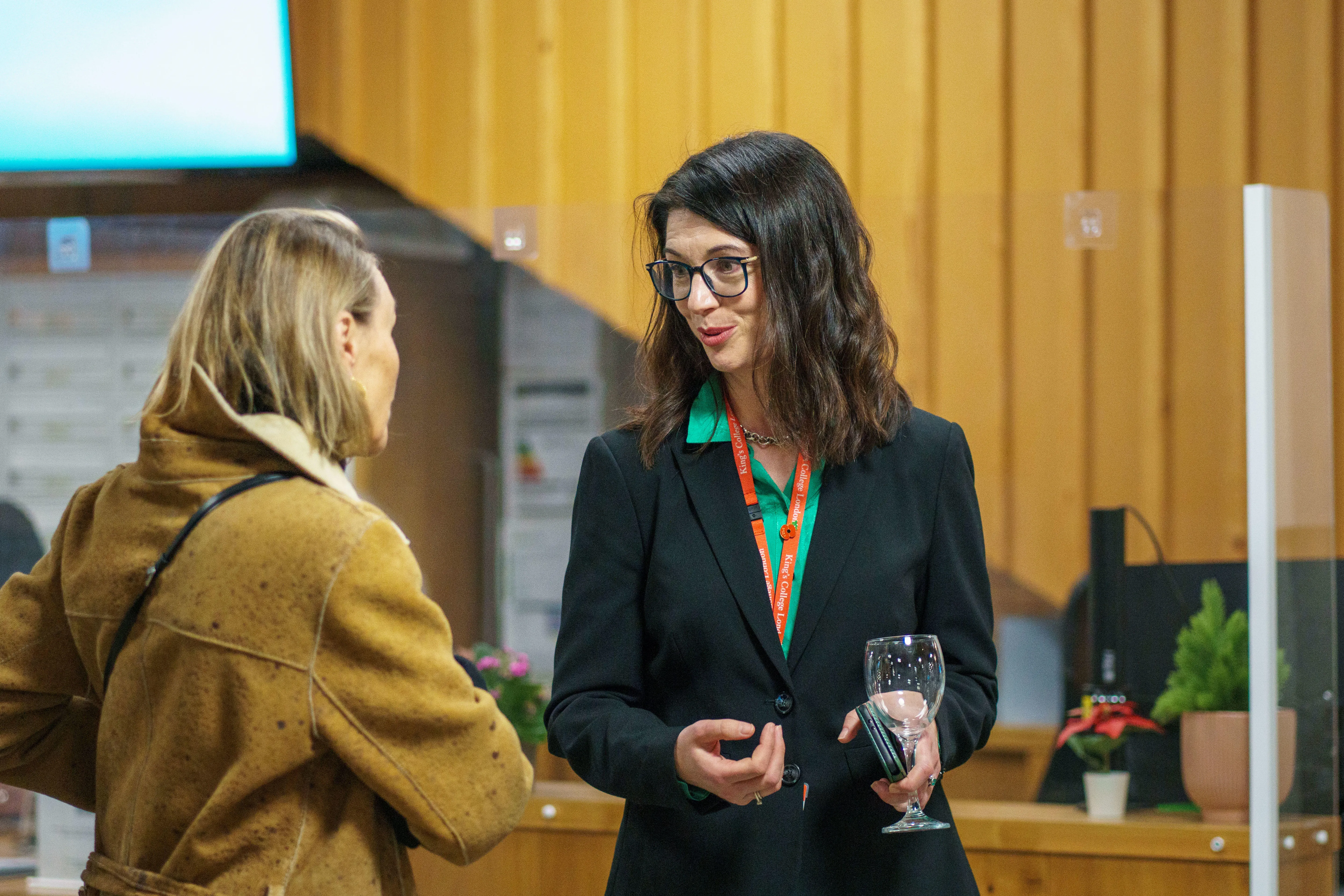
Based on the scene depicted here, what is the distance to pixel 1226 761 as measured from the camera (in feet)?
8.62

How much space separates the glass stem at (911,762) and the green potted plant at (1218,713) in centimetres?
153

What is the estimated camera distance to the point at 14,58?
3.94 meters

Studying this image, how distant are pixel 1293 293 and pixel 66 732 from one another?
2374mm

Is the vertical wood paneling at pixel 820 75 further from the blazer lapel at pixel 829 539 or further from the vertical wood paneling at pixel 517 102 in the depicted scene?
the blazer lapel at pixel 829 539

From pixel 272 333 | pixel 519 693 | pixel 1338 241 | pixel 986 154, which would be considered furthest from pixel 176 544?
pixel 1338 241

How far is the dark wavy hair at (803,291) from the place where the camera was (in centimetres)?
155

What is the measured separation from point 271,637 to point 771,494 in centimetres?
66

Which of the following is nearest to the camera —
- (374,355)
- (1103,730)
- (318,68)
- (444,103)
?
(374,355)

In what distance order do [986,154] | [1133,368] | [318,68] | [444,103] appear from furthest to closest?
[318,68] < [444,103] < [986,154] < [1133,368]

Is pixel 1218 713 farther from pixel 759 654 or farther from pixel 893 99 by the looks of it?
pixel 893 99

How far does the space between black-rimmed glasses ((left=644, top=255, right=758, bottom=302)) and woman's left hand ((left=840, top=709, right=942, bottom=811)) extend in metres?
0.51

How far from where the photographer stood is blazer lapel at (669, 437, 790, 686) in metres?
1.48

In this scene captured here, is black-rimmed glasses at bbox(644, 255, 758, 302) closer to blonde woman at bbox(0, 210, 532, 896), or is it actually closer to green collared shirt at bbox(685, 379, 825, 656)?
green collared shirt at bbox(685, 379, 825, 656)

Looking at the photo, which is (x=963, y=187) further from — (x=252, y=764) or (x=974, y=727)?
(x=252, y=764)
